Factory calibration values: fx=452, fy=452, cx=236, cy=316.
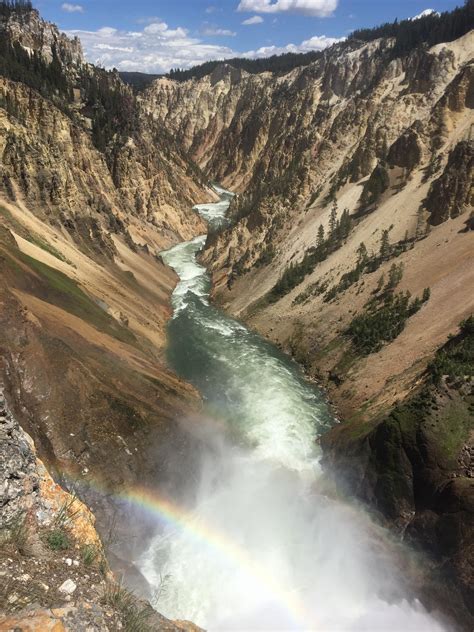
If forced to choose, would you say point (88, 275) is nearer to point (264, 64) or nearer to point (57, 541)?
point (57, 541)

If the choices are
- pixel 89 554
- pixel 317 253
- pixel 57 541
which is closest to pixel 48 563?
pixel 57 541

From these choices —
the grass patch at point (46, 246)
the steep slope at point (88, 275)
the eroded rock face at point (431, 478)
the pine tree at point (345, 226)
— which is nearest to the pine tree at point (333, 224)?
the pine tree at point (345, 226)

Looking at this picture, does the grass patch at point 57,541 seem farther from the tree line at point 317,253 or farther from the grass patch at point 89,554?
the tree line at point 317,253

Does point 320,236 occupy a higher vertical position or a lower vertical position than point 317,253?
higher

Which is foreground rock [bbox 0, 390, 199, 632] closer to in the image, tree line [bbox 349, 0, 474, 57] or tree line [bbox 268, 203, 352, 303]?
tree line [bbox 268, 203, 352, 303]

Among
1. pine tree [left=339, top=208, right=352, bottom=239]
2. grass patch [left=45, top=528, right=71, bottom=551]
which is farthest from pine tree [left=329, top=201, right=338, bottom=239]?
grass patch [left=45, top=528, right=71, bottom=551]

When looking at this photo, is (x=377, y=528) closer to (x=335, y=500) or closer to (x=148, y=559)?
(x=335, y=500)

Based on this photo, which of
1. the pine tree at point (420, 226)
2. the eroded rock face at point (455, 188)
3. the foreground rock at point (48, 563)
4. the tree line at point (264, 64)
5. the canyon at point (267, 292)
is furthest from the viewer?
the tree line at point (264, 64)
